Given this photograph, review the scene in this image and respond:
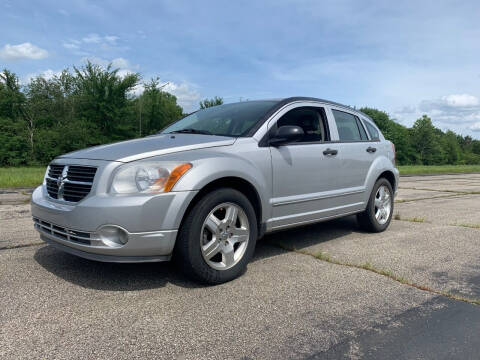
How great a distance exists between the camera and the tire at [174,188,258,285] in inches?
122

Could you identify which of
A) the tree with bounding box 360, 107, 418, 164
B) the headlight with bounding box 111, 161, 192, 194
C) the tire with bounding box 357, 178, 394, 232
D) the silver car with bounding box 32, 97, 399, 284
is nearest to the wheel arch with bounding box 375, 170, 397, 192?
the tire with bounding box 357, 178, 394, 232

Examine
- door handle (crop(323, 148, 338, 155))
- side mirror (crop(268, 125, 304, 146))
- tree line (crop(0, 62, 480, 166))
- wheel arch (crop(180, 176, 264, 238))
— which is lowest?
wheel arch (crop(180, 176, 264, 238))

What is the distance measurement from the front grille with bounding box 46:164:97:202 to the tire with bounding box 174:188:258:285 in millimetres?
819

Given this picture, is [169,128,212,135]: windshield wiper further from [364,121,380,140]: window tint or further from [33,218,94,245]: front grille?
[364,121,380,140]: window tint

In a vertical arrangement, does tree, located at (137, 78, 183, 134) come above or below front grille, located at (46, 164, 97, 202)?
above

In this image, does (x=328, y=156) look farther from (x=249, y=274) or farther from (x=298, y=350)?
(x=298, y=350)

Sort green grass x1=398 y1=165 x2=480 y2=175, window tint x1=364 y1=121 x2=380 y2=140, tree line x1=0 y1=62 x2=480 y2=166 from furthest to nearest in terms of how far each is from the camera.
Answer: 1. tree line x1=0 y1=62 x2=480 y2=166
2. green grass x1=398 y1=165 x2=480 y2=175
3. window tint x1=364 y1=121 x2=380 y2=140

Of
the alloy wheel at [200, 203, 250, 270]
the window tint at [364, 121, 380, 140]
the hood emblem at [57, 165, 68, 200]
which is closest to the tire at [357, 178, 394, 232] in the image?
the window tint at [364, 121, 380, 140]

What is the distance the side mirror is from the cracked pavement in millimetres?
1204

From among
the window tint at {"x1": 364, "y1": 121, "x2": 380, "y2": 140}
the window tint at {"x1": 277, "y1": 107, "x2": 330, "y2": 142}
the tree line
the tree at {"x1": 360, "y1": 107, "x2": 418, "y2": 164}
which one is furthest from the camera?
the tree at {"x1": 360, "y1": 107, "x2": 418, "y2": 164}

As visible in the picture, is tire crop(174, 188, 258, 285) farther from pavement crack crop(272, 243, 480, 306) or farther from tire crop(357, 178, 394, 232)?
tire crop(357, 178, 394, 232)

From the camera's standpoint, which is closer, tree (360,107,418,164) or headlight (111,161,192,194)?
headlight (111,161,192,194)

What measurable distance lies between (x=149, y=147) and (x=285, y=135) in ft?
4.25

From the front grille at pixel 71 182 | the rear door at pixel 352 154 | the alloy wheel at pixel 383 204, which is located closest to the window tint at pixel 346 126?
the rear door at pixel 352 154
